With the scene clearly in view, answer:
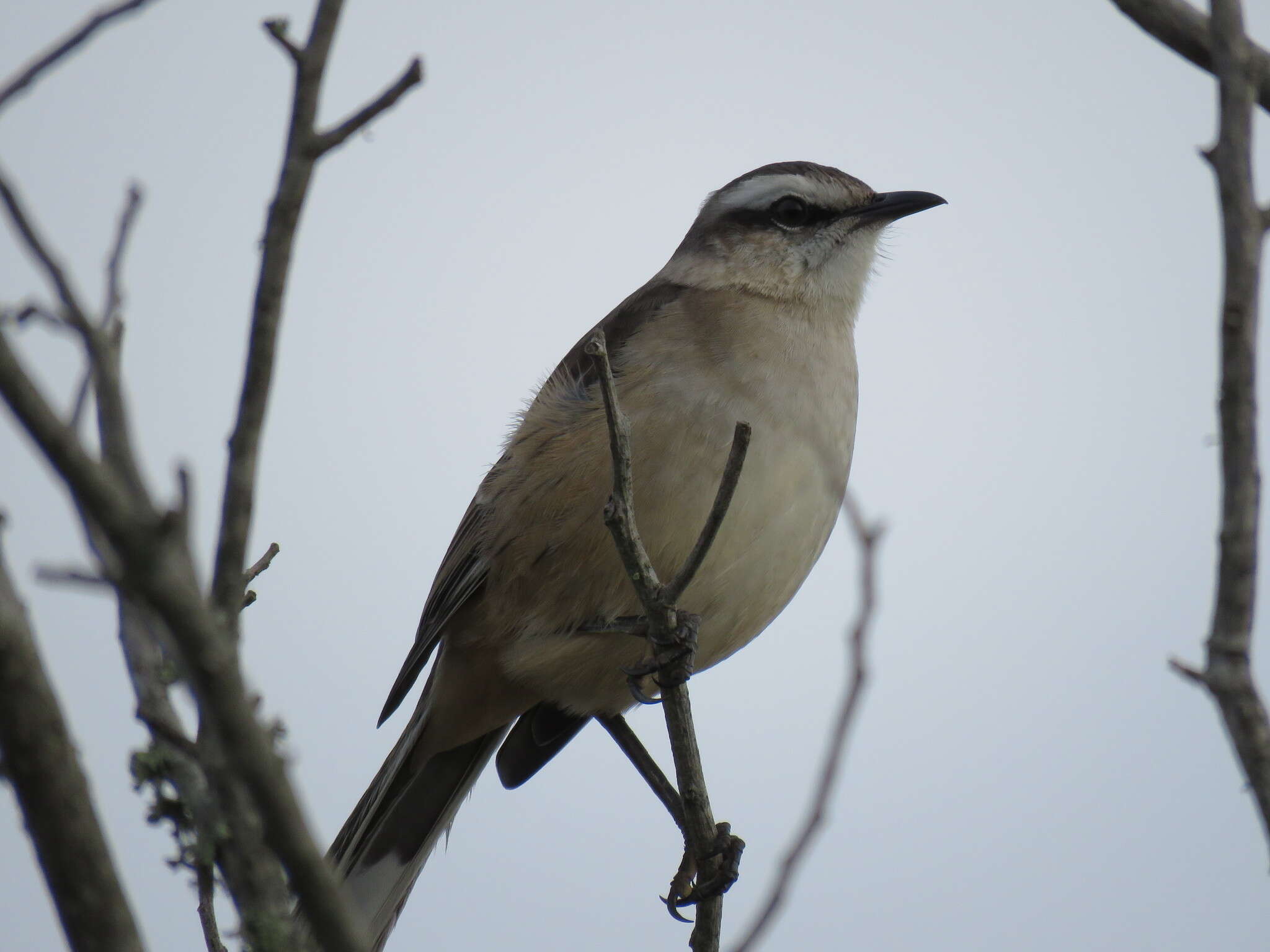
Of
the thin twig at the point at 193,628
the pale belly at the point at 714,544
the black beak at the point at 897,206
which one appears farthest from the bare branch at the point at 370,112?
the black beak at the point at 897,206

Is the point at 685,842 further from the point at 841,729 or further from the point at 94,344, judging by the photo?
the point at 94,344

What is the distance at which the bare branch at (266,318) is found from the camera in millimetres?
2092

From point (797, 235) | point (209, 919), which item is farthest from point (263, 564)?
point (797, 235)

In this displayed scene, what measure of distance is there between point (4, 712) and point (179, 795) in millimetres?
1050

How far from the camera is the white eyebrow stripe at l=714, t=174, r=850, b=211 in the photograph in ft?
20.5

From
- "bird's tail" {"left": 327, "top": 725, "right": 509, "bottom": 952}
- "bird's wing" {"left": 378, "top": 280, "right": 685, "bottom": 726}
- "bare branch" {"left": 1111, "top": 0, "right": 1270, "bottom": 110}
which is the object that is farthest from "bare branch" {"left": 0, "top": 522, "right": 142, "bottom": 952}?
"bird's wing" {"left": 378, "top": 280, "right": 685, "bottom": 726}

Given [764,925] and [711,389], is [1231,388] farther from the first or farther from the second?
[711,389]

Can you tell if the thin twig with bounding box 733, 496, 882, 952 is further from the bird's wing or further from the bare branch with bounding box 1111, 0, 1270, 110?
the bird's wing

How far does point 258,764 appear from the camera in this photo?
1776 mm

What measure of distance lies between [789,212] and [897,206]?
514 mm

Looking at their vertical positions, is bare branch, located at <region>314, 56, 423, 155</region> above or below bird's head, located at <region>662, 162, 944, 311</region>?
below

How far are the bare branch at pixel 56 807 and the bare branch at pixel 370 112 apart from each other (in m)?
0.95

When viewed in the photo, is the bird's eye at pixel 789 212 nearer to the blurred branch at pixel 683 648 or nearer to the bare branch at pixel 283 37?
the blurred branch at pixel 683 648

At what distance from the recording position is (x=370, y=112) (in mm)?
2381
